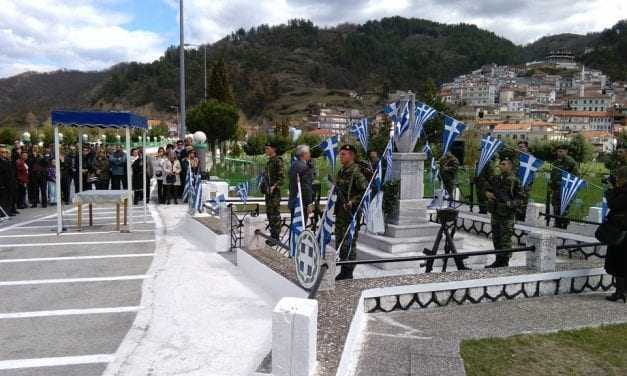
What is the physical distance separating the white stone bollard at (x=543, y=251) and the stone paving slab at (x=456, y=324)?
432mm

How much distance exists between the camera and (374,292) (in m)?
6.06

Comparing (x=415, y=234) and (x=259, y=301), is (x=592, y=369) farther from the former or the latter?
(x=415, y=234)

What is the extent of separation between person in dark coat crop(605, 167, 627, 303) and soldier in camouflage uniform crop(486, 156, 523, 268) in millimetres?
1617

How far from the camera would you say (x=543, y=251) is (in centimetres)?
704

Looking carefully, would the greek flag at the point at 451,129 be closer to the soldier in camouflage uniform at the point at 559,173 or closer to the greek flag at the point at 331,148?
the greek flag at the point at 331,148

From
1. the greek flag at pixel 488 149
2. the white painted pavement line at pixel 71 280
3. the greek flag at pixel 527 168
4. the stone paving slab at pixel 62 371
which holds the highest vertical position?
the greek flag at pixel 488 149

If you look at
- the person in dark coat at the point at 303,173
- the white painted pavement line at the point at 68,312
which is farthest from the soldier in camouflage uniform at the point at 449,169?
the white painted pavement line at the point at 68,312

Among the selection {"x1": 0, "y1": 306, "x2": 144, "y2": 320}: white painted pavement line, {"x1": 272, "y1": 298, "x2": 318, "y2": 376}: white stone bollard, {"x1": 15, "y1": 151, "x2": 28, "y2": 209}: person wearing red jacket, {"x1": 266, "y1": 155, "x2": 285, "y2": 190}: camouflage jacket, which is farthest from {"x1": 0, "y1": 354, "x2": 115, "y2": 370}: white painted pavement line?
{"x1": 15, "y1": 151, "x2": 28, "y2": 209}: person wearing red jacket

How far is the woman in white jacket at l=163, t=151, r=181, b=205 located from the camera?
50.5ft

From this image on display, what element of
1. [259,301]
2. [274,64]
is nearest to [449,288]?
[259,301]

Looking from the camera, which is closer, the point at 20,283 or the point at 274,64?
the point at 20,283

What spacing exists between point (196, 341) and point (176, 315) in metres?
0.94

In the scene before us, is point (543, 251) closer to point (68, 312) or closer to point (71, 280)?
point (68, 312)

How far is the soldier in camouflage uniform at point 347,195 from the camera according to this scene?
7078 millimetres
